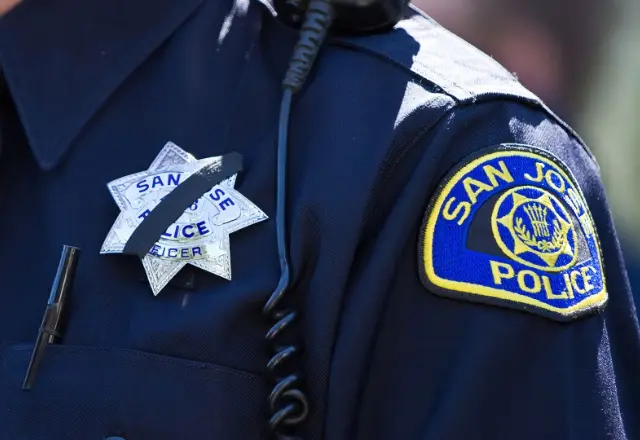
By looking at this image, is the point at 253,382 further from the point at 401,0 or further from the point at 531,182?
the point at 401,0

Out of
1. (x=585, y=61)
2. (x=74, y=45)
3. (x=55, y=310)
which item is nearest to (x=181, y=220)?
(x=55, y=310)

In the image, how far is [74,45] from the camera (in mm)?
959

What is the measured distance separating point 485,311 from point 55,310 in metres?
0.37

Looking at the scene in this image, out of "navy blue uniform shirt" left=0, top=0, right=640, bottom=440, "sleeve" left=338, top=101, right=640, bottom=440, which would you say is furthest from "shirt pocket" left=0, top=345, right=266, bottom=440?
"sleeve" left=338, top=101, right=640, bottom=440

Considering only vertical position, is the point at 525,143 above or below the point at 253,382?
above

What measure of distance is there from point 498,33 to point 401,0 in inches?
83.7

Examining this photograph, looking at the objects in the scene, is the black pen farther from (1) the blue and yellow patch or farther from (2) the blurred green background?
(2) the blurred green background

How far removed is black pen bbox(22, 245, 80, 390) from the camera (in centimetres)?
82

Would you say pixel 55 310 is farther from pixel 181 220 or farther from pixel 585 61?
pixel 585 61

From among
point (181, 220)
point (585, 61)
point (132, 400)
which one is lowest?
point (585, 61)

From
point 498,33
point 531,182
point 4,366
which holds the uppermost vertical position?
point 531,182

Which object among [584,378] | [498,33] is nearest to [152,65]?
[584,378]

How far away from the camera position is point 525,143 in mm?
865

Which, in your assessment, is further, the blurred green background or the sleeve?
the blurred green background
